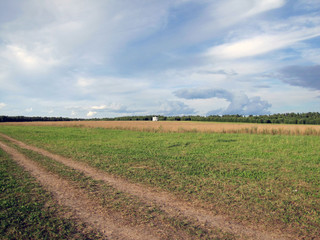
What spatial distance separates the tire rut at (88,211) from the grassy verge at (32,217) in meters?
0.28

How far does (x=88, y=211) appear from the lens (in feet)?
21.4

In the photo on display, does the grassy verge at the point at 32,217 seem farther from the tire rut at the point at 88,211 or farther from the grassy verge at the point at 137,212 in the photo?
the grassy verge at the point at 137,212

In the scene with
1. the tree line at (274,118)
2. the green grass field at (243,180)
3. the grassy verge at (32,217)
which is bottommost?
the green grass field at (243,180)

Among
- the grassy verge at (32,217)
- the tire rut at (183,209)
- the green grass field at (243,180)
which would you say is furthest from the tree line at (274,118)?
the grassy verge at (32,217)

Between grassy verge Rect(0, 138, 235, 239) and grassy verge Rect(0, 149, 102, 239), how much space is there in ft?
3.97

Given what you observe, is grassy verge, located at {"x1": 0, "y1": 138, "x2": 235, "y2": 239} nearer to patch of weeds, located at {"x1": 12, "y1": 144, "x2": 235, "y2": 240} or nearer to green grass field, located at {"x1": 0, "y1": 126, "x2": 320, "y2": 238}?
patch of weeds, located at {"x1": 12, "y1": 144, "x2": 235, "y2": 240}

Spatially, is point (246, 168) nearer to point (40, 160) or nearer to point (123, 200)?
point (123, 200)

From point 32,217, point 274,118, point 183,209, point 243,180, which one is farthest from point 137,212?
point 274,118

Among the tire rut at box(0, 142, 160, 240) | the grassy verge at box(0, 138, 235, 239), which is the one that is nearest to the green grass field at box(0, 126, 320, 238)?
the grassy verge at box(0, 138, 235, 239)

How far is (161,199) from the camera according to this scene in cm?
755

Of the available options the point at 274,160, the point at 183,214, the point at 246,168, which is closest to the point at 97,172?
the point at 183,214

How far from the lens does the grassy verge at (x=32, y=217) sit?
17.1 feet

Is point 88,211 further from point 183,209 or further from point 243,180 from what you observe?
point 243,180

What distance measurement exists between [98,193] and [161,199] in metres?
2.29
